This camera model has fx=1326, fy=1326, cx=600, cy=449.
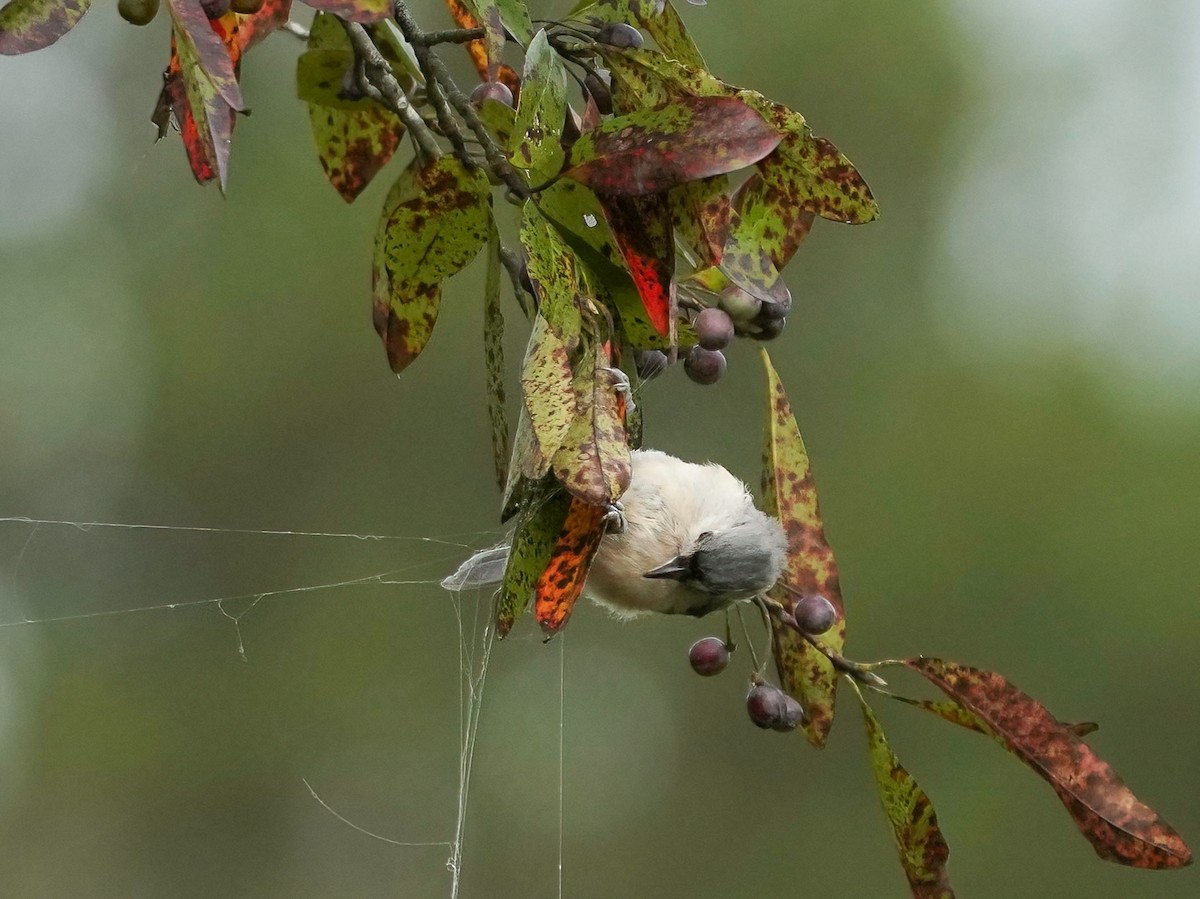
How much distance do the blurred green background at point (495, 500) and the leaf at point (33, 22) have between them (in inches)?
177

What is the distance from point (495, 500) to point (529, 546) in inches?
179

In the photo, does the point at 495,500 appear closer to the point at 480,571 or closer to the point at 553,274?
the point at 480,571

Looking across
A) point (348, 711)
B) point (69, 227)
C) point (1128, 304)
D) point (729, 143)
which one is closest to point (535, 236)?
point (729, 143)

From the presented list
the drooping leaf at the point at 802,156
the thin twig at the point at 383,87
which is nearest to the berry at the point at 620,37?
the drooping leaf at the point at 802,156

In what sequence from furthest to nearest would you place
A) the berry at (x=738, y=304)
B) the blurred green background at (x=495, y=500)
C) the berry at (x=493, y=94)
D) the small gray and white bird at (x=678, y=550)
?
1. the blurred green background at (x=495, y=500)
2. the small gray and white bird at (x=678, y=550)
3. the berry at (x=738, y=304)
4. the berry at (x=493, y=94)

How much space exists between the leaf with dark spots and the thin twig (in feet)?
0.74

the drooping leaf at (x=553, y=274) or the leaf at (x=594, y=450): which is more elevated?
the drooping leaf at (x=553, y=274)

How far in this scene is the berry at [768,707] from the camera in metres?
1.34

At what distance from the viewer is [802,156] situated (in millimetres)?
1076

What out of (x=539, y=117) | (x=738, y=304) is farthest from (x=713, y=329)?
(x=539, y=117)

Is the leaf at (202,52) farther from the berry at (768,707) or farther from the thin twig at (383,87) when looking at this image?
the berry at (768,707)

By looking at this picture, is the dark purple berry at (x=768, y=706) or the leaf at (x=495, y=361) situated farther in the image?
the dark purple berry at (x=768, y=706)

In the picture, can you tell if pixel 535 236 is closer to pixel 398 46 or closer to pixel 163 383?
pixel 398 46

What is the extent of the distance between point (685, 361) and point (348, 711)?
453 centimetres
